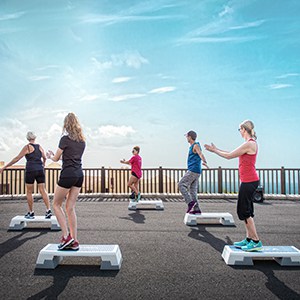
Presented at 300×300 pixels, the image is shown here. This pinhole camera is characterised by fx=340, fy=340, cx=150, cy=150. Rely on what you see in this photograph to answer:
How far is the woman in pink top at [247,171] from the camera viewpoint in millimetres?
4398

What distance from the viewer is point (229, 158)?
173 inches

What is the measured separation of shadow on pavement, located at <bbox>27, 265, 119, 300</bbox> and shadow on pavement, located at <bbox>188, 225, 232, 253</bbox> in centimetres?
196

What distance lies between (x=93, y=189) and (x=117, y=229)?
7.85 metres

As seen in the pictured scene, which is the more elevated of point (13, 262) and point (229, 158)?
point (229, 158)

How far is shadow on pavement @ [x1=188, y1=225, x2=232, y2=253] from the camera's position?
5.53m

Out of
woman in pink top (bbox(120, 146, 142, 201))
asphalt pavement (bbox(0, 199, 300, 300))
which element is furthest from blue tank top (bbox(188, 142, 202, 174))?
woman in pink top (bbox(120, 146, 142, 201))

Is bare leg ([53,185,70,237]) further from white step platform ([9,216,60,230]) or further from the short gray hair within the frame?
the short gray hair

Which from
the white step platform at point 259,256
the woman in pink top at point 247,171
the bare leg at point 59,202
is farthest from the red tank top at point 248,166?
the bare leg at point 59,202

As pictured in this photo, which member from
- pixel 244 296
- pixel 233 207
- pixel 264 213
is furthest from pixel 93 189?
pixel 244 296

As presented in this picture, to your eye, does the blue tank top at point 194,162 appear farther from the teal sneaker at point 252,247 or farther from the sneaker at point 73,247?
the sneaker at point 73,247

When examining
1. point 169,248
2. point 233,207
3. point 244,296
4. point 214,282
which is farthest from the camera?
point 233,207

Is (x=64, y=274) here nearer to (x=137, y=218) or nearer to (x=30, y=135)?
(x=30, y=135)

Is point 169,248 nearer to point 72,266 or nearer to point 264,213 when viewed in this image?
point 72,266

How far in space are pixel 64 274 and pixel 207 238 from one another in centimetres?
281
